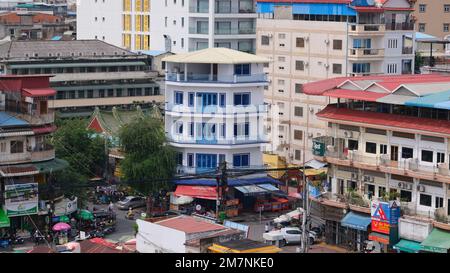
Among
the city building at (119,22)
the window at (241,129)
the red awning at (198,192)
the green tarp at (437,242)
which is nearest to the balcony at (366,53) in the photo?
the window at (241,129)

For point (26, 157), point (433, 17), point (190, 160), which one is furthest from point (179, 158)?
point (433, 17)

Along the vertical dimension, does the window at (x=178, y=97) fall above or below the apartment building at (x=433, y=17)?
below

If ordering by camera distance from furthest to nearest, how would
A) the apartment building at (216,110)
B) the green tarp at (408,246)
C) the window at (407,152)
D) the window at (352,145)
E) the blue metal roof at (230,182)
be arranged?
the apartment building at (216,110)
the blue metal roof at (230,182)
the window at (352,145)
the window at (407,152)
the green tarp at (408,246)

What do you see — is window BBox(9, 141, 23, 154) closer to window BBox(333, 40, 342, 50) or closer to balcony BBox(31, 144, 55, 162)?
balcony BBox(31, 144, 55, 162)

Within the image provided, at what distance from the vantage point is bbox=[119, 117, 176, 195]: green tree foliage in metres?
36.1

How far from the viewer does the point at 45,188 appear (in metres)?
31.8

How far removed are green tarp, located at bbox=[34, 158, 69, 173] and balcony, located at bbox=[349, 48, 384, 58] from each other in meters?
13.8

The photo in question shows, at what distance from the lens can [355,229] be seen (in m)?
30.0

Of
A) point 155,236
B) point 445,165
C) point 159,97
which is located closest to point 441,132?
point 445,165

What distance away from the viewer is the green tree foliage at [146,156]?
1420 inches

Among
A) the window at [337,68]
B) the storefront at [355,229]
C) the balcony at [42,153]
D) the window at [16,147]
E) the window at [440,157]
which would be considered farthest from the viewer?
the window at [337,68]

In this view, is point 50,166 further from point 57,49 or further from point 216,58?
point 57,49

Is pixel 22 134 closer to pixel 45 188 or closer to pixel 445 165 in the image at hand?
pixel 45 188

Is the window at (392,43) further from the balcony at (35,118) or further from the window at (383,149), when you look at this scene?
the balcony at (35,118)
